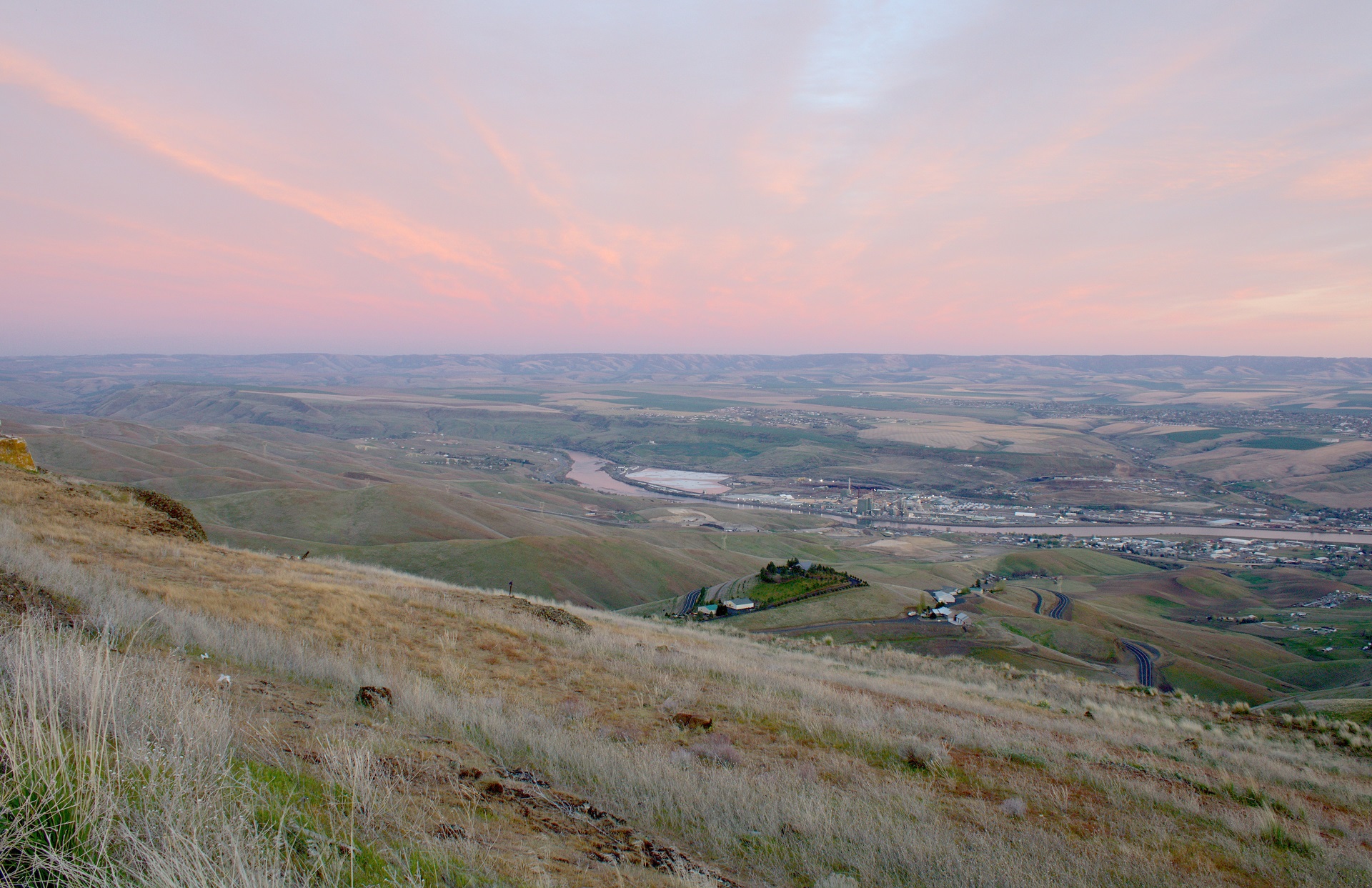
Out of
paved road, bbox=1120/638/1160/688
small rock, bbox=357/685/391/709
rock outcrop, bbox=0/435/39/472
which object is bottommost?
paved road, bbox=1120/638/1160/688

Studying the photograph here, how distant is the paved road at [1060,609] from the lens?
4884 centimetres

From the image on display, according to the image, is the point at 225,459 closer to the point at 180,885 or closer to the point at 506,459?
the point at 506,459

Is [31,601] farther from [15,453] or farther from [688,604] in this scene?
[688,604]

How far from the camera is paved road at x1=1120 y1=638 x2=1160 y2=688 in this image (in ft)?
114

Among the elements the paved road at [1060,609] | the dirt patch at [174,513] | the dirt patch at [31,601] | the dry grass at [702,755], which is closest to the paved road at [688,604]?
the dry grass at [702,755]

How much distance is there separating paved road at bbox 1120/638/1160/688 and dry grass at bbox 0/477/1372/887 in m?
20.6

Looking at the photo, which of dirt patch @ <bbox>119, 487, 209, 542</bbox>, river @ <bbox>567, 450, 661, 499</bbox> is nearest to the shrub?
dirt patch @ <bbox>119, 487, 209, 542</bbox>

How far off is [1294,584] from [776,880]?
357 ft

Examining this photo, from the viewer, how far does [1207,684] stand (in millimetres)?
36812

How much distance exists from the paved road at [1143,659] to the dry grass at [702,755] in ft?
67.7

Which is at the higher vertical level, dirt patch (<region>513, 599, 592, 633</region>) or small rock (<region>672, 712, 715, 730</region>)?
small rock (<region>672, 712, 715, 730</region>)

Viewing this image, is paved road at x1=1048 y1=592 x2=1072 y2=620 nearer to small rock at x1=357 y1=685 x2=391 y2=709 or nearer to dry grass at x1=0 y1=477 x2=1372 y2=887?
dry grass at x1=0 y1=477 x2=1372 y2=887

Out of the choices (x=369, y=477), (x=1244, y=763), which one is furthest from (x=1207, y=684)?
(x=369, y=477)

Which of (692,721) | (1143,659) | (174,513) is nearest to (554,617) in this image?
(692,721)
